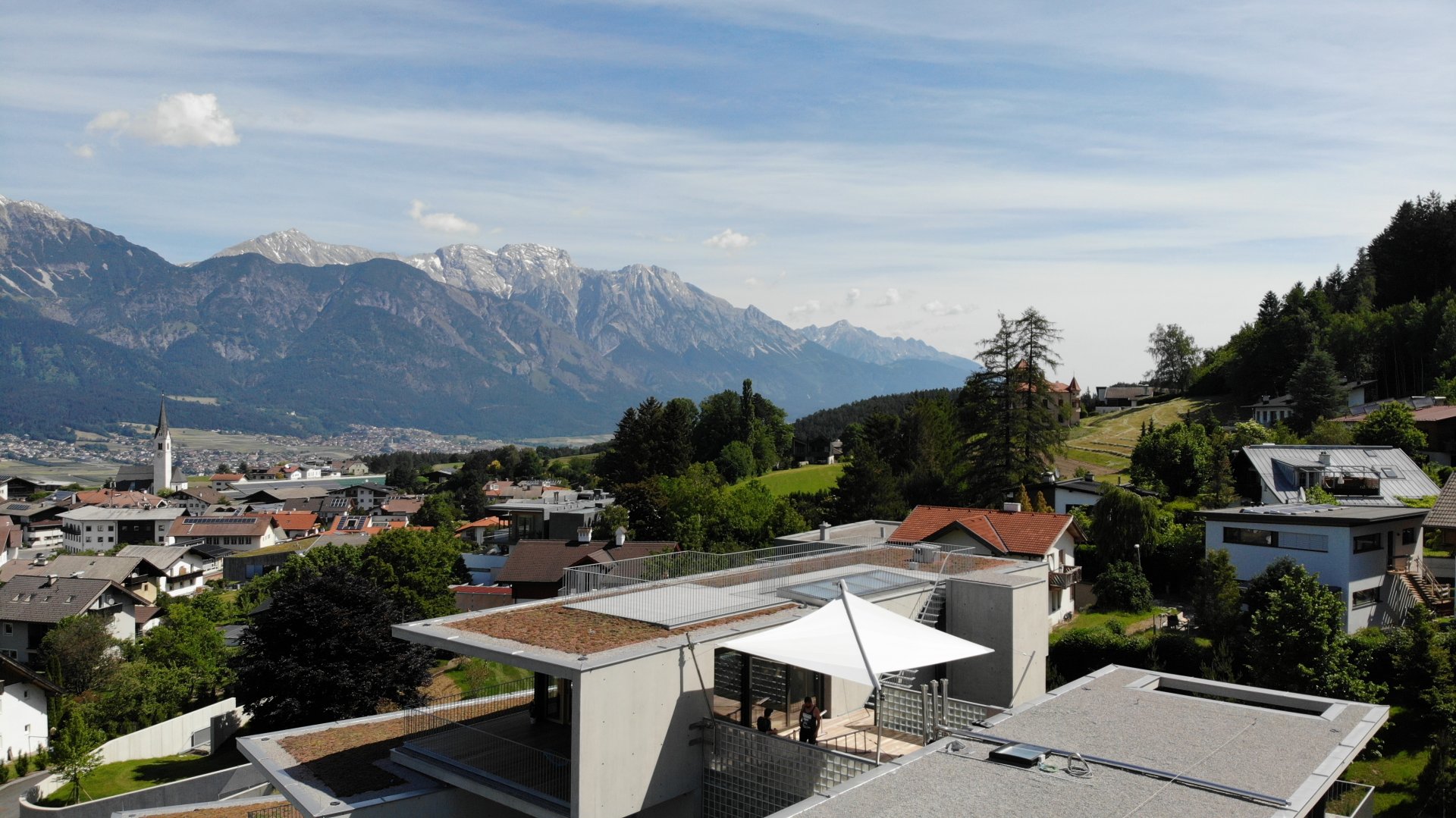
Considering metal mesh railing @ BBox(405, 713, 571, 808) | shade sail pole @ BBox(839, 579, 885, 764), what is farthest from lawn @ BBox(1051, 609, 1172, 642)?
metal mesh railing @ BBox(405, 713, 571, 808)

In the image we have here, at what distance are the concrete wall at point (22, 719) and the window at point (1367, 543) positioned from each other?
5019 cm

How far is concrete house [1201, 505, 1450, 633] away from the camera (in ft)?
99.6

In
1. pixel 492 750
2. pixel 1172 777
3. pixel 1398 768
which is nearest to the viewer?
pixel 1172 777

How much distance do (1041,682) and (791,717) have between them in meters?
6.38

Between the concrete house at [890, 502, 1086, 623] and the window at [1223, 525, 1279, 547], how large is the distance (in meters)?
5.48

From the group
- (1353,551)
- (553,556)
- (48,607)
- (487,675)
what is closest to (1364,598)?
(1353,551)

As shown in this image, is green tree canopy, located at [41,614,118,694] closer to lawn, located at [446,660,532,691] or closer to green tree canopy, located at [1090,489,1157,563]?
lawn, located at [446,660,532,691]

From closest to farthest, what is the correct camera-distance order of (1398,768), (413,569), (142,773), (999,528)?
1. (1398,768)
2. (142,773)
3. (999,528)
4. (413,569)

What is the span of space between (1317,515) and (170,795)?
3623 centimetres

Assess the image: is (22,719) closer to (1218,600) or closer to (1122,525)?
(1122,525)

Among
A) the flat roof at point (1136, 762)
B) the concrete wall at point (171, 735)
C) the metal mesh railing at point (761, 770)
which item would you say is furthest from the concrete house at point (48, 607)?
the flat roof at point (1136, 762)

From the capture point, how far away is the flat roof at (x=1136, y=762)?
1130cm

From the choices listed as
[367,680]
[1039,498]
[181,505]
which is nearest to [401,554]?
[367,680]

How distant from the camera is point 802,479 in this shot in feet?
285
